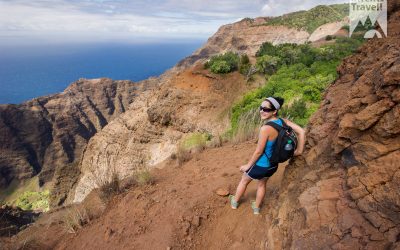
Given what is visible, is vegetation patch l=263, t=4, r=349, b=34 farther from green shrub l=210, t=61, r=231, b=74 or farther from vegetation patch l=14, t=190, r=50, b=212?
vegetation patch l=14, t=190, r=50, b=212

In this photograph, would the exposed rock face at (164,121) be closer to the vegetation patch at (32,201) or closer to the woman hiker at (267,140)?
the woman hiker at (267,140)

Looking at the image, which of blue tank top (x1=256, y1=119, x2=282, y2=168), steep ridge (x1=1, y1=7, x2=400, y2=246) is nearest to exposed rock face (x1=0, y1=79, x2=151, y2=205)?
steep ridge (x1=1, y1=7, x2=400, y2=246)

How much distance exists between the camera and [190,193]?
17.7 ft

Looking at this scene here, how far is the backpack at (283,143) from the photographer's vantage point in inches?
132

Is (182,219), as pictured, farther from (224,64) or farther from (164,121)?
(224,64)

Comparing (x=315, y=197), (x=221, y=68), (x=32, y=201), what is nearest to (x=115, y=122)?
(x=221, y=68)

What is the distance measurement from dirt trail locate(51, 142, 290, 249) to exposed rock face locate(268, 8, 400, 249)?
780 mm

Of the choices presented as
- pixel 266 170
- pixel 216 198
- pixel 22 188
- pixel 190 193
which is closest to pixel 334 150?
pixel 266 170

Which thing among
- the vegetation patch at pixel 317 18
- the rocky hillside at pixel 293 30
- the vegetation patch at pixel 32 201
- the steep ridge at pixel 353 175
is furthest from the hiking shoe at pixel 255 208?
the vegetation patch at pixel 317 18

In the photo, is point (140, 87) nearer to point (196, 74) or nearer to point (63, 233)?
point (196, 74)

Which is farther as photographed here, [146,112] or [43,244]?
[146,112]

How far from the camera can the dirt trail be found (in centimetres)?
408

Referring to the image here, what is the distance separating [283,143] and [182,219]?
2171 millimetres

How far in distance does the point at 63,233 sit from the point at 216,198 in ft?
9.20
